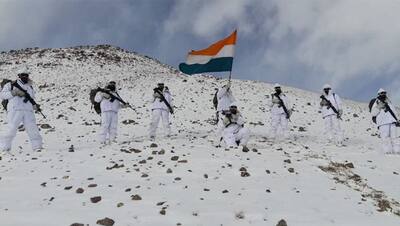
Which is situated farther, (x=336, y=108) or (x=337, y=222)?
(x=336, y=108)

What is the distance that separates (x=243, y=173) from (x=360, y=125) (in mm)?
16176

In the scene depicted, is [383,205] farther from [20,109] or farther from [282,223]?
[20,109]

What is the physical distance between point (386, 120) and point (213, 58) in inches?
245

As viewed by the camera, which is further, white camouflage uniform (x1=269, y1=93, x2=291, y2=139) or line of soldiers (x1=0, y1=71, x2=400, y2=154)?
white camouflage uniform (x1=269, y1=93, x2=291, y2=139)

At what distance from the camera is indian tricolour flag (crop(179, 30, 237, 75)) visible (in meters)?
19.6

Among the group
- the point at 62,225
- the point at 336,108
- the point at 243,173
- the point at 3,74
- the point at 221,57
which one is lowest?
the point at 62,225

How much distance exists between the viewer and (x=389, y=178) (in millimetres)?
13062

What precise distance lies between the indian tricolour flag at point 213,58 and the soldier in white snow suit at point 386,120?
16.6ft

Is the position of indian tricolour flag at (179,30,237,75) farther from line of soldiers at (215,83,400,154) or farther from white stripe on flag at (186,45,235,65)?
line of soldiers at (215,83,400,154)

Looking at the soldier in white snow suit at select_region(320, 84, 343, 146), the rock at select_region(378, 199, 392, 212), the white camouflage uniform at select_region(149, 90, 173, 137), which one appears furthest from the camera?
the soldier in white snow suit at select_region(320, 84, 343, 146)

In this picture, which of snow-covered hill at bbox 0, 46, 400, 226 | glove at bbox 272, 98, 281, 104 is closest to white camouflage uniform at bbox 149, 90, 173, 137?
snow-covered hill at bbox 0, 46, 400, 226

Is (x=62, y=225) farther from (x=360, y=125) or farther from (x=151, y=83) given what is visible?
(x=151, y=83)

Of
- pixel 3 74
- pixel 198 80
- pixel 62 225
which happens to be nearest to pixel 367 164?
pixel 62 225

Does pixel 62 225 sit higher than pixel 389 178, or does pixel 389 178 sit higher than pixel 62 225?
pixel 389 178
